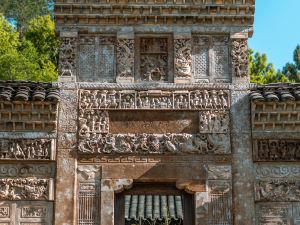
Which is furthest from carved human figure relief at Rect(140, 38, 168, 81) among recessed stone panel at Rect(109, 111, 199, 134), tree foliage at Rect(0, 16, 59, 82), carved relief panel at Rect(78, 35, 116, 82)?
tree foliage at Rect(0, 16, 59, 82)

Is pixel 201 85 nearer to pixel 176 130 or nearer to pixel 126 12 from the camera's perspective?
pixel 176 130

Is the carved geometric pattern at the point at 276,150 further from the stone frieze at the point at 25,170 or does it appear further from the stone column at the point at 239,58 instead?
the stone frieze at the point at 25,170

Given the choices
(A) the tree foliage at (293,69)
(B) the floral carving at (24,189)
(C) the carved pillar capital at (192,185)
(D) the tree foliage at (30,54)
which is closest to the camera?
(B) the floral carving at (24,189)

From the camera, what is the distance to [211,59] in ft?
39.8

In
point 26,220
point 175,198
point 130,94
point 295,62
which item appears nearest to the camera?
point 26,220

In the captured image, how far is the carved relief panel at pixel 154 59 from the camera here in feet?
39.4

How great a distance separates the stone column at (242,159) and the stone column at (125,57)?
2.19m

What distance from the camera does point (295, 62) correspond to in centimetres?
3178

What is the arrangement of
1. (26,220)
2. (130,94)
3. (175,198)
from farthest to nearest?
(175,198) → (130,94) → (26,220)

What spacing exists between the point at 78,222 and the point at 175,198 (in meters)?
6.23

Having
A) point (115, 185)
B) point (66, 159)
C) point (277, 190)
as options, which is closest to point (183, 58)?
point (115, 185)

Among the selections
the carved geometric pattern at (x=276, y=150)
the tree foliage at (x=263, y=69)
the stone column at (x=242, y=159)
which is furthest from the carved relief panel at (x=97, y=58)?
the tree foliage at (x=263, y=69)

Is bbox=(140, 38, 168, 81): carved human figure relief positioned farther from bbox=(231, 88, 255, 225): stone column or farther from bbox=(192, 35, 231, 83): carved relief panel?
bbox=(231, 88, 255, 225): stone column

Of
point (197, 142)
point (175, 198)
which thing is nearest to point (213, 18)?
point (197, 142)
